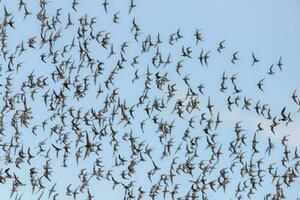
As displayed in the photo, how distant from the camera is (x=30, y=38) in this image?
87625mm

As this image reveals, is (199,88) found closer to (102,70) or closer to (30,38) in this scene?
(102,70)

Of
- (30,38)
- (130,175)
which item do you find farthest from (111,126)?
(30,38)

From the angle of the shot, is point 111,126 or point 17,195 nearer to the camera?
point 17,195

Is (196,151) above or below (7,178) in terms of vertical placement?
above

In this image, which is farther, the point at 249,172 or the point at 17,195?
the point at 249,172

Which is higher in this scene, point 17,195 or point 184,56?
point 184,56

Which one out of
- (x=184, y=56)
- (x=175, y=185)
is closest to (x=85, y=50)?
(x=184, y=56)

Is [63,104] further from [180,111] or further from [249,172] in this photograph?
[249,172]

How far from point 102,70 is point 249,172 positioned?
50.2 ft

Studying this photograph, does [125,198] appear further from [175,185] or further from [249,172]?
[249,172]

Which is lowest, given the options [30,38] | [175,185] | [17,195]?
[17,195]

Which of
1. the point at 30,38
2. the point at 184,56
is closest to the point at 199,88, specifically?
the point at 184,56

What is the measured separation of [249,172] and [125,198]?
10.8 m

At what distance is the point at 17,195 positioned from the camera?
85.2 meters
